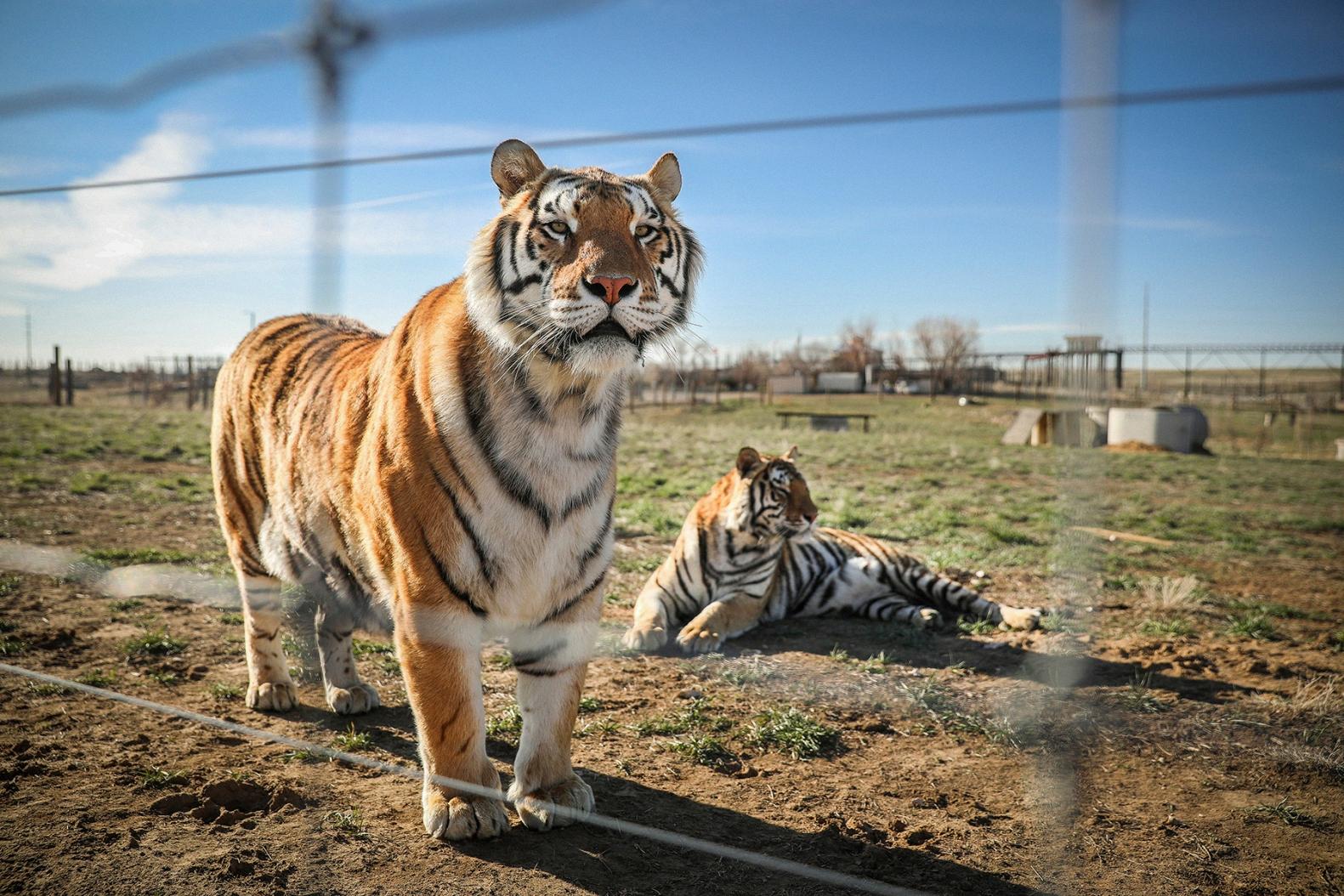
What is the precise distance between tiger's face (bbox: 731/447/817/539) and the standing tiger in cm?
226

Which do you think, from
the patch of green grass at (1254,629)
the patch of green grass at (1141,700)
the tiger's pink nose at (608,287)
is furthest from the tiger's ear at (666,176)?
the patch of green grass at (1254,629)

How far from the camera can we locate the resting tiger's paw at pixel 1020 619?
5.02m

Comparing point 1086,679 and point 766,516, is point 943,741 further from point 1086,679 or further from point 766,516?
point 766,516

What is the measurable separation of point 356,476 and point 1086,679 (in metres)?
3.50

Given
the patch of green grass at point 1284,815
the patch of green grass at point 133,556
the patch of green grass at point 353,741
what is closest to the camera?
the patch of green grass at point 1284,815

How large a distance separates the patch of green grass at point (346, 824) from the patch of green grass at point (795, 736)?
1524 millimetres

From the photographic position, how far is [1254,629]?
5164 mm

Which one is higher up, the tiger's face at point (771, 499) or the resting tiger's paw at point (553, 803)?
the tiger's face at point (771, 499)

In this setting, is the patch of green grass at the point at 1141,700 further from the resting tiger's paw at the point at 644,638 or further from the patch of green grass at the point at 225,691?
the patch of green grass at the point at 225,691

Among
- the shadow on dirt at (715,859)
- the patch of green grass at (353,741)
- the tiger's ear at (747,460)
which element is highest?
the tiger's ear at (747,460)

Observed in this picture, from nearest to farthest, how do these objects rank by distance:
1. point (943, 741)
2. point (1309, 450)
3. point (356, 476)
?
1. point (356, 476)
2. point (943, 741)
3. point (1309, 450)

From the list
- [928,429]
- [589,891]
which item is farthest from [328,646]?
[928,429]

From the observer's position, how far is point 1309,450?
20391 millimetres

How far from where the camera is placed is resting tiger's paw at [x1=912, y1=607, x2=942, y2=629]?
507cm
